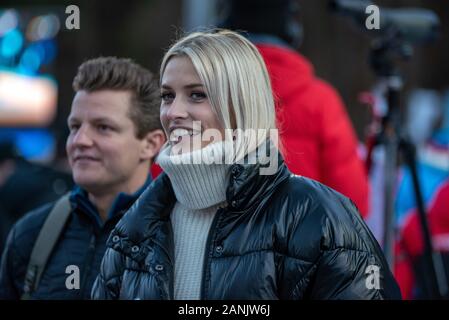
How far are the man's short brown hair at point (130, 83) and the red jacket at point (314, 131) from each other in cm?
86

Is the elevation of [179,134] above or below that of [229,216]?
above

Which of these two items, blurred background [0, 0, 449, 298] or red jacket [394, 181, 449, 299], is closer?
red jacket [394, 181, 449, 299]

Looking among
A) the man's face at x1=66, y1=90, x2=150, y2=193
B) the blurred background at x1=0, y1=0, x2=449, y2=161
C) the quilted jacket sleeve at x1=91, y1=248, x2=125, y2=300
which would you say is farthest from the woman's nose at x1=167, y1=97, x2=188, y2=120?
the blurred background at x1=0, y1=0, x2=449, y2=161

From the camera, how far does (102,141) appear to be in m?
2.67

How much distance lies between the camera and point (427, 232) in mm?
3426

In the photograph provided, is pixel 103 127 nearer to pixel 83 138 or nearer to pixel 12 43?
pixel 83 138

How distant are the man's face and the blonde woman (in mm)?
649

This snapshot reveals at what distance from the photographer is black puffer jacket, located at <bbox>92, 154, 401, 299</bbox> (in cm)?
184

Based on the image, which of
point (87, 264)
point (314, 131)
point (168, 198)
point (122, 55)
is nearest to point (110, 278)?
point (168, 198)

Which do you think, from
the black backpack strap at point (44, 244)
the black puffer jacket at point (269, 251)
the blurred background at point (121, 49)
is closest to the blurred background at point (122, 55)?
the blurred background at point (121, 49)

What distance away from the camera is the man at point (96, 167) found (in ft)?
8.67

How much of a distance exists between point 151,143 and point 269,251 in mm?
1030

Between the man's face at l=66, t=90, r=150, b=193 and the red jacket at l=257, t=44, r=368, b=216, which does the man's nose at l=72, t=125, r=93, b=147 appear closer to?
the man's face at l=66, t=90, r=150, b=193
